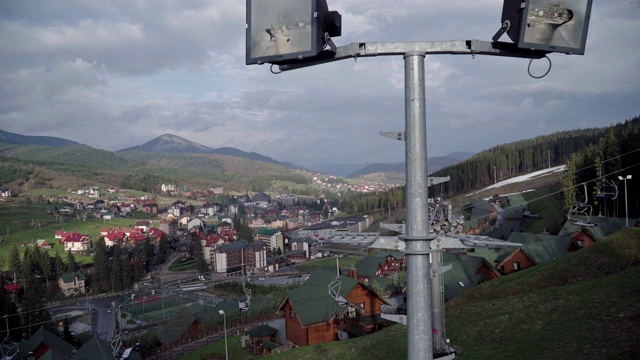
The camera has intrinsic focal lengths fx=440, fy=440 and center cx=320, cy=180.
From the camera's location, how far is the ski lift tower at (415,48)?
258 cm

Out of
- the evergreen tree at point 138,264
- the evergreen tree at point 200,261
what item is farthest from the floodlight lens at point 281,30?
the evergreen tree at point 200,261

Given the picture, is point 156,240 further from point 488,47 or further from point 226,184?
point 226,184

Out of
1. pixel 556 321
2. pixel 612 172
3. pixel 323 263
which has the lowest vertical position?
pixel 323 263

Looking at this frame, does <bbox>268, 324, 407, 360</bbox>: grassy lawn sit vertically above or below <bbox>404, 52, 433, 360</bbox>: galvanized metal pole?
below

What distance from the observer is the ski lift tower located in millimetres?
2584

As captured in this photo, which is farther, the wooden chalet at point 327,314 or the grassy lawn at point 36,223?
the grassy lawn at point 36,223

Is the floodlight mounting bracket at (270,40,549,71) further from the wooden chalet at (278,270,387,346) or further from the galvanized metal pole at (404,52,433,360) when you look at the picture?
the wooden chalet at (278,270,387,346)

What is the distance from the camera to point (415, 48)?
260 centimetres

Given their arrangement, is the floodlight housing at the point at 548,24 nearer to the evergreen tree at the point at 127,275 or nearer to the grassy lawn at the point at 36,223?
the evergreen tree at the point at 127,275

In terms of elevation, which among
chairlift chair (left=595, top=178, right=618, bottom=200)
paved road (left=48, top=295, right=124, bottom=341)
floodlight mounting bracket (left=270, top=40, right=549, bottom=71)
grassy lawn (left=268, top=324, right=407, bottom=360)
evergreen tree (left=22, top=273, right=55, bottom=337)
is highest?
floodlight mounting bracket (left=270, top=40, right=549, bottom=71)

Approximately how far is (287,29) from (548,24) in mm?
1642

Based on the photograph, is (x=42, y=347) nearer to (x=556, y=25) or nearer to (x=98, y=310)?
(x=98, y=310)

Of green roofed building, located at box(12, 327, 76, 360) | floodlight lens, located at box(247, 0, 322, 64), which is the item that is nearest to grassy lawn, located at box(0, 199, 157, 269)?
green roofed building, located at box(12, 327, 76, 360)

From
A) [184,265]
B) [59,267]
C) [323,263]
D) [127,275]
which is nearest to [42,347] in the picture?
[127,275]
